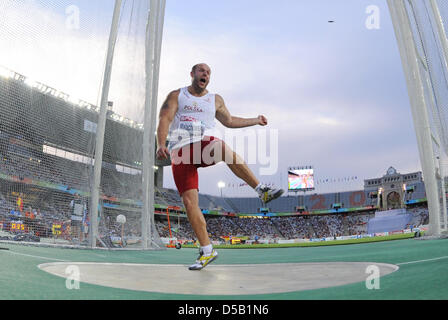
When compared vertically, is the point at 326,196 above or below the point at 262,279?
above

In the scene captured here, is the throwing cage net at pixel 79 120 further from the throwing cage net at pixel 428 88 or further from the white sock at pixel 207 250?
the throwing cage net at pixel 428 88

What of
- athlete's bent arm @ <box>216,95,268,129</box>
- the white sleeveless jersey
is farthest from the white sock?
athlete's bent arm @ <box>216,95,268,129</box>

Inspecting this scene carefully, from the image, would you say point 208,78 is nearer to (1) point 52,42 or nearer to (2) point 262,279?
(2) point 262,279

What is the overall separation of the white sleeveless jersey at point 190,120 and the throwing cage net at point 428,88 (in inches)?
273

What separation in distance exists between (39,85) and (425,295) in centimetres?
689

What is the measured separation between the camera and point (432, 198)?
10.2 m

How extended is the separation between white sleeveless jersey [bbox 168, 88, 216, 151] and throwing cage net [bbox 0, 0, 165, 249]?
153 inches

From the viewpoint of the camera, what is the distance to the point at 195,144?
12.2 ft

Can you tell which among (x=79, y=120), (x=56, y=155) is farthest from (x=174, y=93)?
(x=79, y=120)

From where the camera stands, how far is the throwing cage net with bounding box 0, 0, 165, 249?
647cm

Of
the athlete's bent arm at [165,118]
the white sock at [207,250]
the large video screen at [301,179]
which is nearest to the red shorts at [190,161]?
the athlete's bent arm at [165,118]

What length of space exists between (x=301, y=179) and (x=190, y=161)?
172ft
